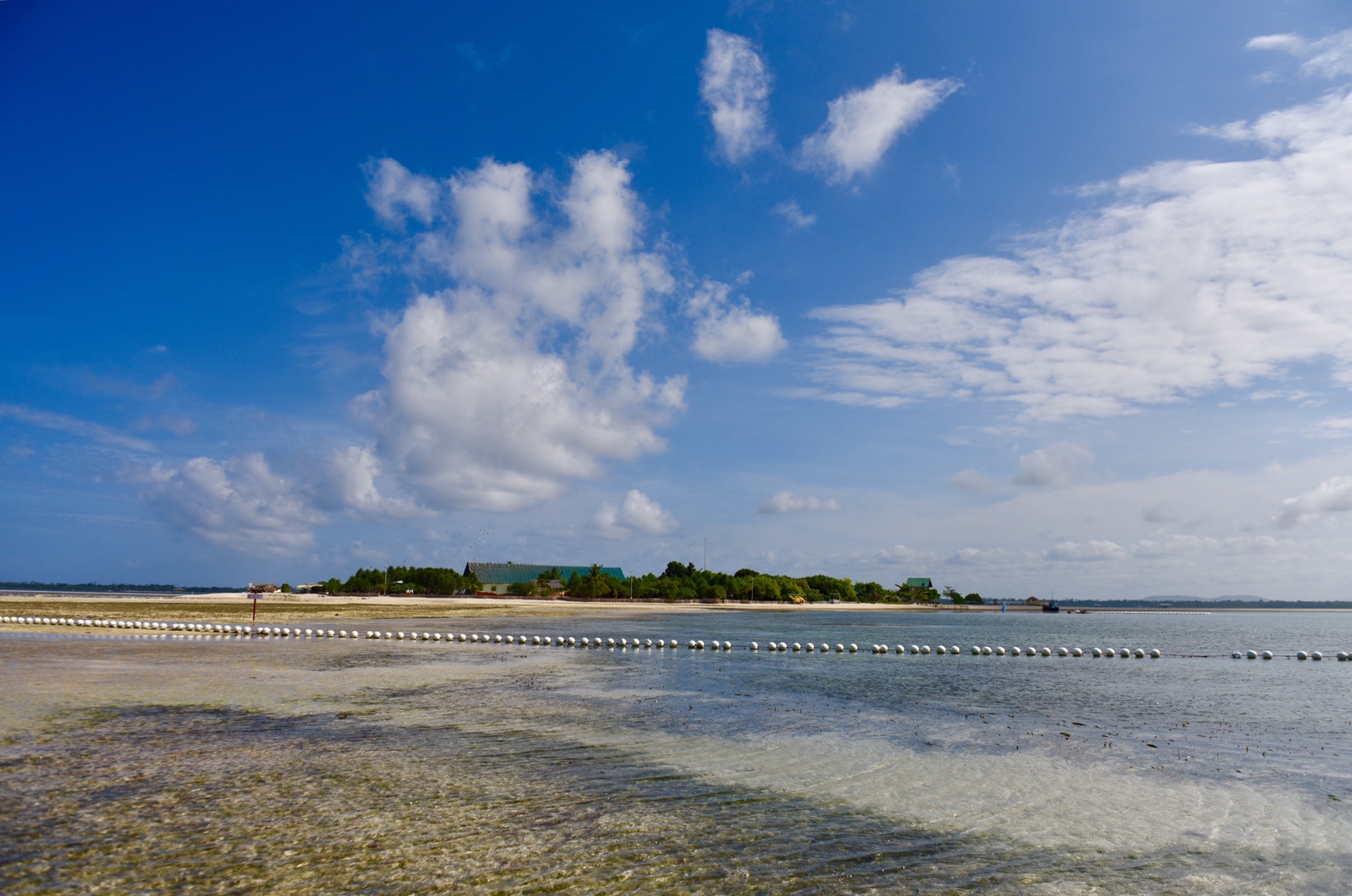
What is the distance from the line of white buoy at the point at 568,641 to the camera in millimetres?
45938

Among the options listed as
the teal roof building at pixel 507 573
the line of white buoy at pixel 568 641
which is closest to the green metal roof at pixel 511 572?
the teal roof building at pixel 507 573

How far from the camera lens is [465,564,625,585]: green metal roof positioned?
180 metres

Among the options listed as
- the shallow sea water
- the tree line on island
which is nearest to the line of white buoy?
the shallow sea water

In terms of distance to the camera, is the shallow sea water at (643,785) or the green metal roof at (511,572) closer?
the shallow sea water at (643,785)

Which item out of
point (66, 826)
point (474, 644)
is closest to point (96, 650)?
point (474, 644)

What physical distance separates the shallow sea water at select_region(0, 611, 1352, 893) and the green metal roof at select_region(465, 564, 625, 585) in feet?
502

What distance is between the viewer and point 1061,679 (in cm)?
3406

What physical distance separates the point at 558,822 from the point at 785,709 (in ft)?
41.9

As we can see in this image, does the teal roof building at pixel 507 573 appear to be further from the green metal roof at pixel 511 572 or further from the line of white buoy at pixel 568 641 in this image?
the line of white buoy at pixel 568 641

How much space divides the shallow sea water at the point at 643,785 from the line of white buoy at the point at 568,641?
1695 centimetres

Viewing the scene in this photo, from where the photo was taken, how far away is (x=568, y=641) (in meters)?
46.2

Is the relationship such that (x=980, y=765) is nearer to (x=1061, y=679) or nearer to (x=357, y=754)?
(x=357, y=754)

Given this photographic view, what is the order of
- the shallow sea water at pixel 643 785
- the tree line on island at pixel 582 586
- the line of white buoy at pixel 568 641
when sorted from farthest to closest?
1. the tree line on island at pixel 582 586
2. the line of white buoy at pixel 568 641
3. the shallow sea water at pixel 643 785

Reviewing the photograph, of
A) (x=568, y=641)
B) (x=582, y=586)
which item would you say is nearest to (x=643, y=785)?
(x=568, y=641)
